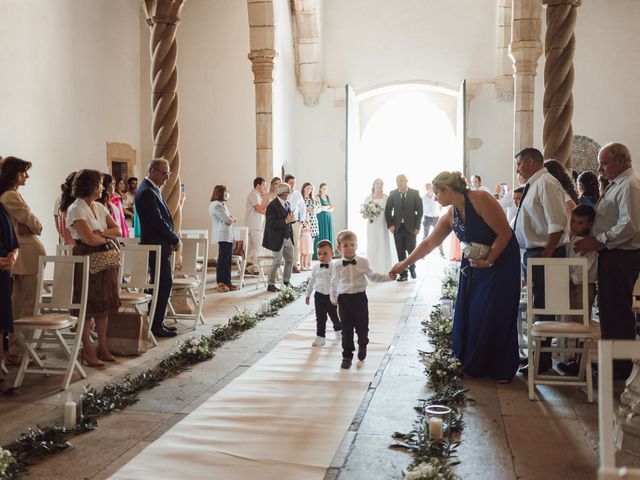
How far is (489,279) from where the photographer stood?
16.6 ft

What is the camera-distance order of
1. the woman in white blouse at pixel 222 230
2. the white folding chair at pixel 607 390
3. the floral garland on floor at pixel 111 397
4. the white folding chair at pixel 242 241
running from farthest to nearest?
the white folding chair at pixel 242 241, the woman in white blouse at pixel 222 230, the floral garland on floor at pixel 111 397, the white folding chair at pixel 607 390

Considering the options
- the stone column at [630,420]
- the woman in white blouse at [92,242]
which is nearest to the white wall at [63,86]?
the woman in white blouse at [92,242]

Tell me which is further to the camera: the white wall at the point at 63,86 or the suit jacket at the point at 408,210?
the suit jacket at the point at 408,210

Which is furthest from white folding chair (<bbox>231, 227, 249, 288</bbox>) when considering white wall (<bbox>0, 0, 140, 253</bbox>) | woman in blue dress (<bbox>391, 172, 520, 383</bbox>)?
woman in blue dress (<bbox>391, 172, 520, 383</bbox>)

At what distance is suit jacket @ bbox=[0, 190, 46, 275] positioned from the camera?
554cm

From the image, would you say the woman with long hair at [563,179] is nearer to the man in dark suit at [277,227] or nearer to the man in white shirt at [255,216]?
the man in dark suit at [277,227]

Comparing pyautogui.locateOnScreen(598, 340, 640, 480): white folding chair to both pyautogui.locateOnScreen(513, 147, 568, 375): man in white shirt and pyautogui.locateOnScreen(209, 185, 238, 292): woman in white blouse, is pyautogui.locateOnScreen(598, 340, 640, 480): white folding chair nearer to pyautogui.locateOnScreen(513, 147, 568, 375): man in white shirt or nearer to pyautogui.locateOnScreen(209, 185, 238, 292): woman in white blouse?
pyautogui.locateOnScreen(513, 147, 568, 375): man in white shirt

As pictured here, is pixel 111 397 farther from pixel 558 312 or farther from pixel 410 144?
pixel 410 144

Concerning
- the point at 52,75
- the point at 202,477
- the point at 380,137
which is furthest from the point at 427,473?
the point at 380,137

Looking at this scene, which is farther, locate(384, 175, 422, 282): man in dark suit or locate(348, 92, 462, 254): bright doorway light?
locate(348, 92, 462, 254): bright doorway light

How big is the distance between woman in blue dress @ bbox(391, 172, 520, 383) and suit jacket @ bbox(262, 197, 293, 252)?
16.7 feet

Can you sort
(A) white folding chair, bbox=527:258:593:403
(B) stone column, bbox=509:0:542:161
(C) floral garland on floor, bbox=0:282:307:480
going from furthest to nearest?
1. (B) stone column, bbox=509:0:542:161
2. (A) white folding chair, bbox=527:258:593:403
3. (C) floral garland on floor, bbox=0:282:307:480

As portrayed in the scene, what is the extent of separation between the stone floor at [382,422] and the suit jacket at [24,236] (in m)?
1.00

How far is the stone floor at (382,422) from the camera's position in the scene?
3.46m
